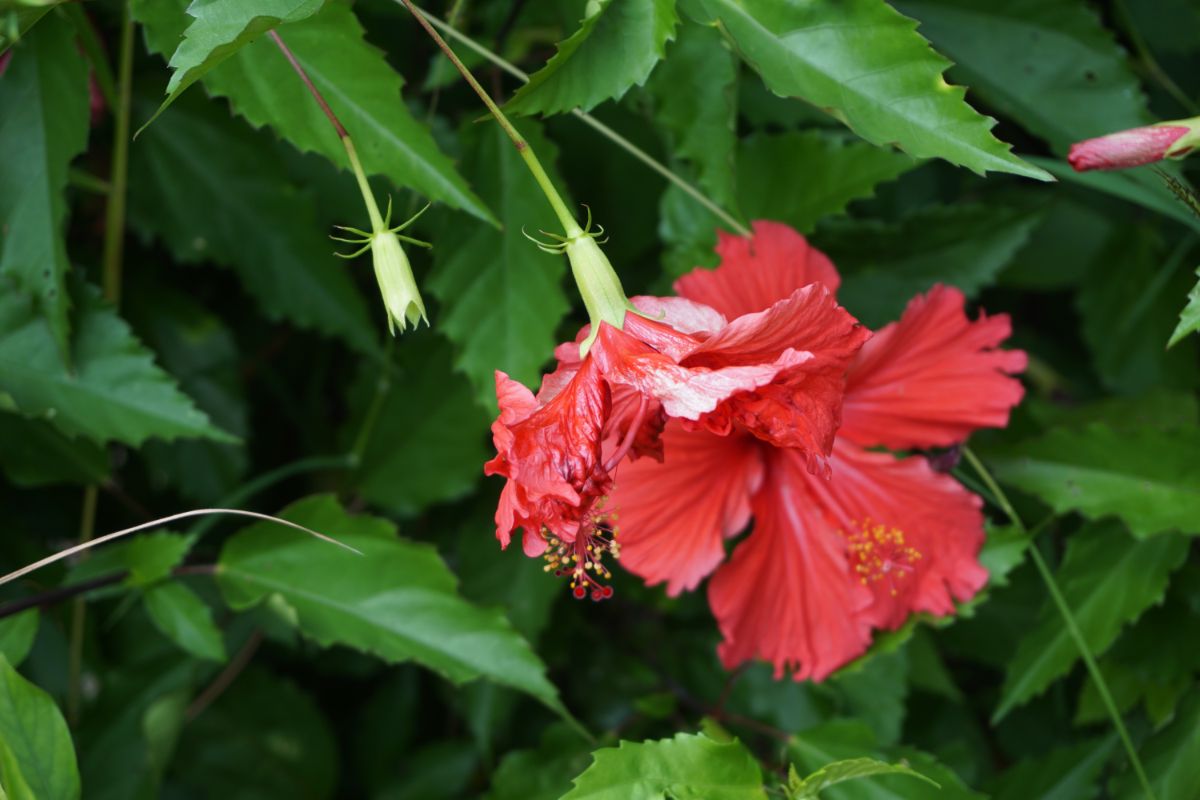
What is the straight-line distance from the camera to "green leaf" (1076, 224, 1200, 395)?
1.16m

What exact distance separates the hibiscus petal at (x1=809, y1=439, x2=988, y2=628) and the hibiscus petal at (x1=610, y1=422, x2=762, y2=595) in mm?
56

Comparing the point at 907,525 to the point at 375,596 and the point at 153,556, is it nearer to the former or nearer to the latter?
the point at 375,596

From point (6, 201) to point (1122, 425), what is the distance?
0.98 meters

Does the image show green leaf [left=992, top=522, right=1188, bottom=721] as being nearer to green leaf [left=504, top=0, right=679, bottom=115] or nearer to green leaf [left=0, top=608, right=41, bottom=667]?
green leaf [left=504, top=0, right=679, bottom=115]

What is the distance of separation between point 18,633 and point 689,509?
20.2 inches

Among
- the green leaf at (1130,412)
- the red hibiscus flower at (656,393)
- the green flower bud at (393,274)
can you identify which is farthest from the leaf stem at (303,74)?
the green leaf at (1130,412)

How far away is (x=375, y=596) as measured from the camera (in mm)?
844

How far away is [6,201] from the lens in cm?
80

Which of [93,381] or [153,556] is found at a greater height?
[93,381]

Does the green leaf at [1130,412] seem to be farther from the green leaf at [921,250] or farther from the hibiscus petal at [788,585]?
the hibiscus petal at [788,585]

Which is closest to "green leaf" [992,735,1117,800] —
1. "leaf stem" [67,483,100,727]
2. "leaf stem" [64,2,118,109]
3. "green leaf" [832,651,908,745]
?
"green leaf" [832,651,908,745]

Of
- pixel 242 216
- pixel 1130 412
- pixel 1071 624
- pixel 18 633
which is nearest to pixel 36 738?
pixel 18 633

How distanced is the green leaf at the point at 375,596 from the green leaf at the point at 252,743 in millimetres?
323

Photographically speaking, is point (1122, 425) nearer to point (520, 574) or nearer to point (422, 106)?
point (520, 574)
